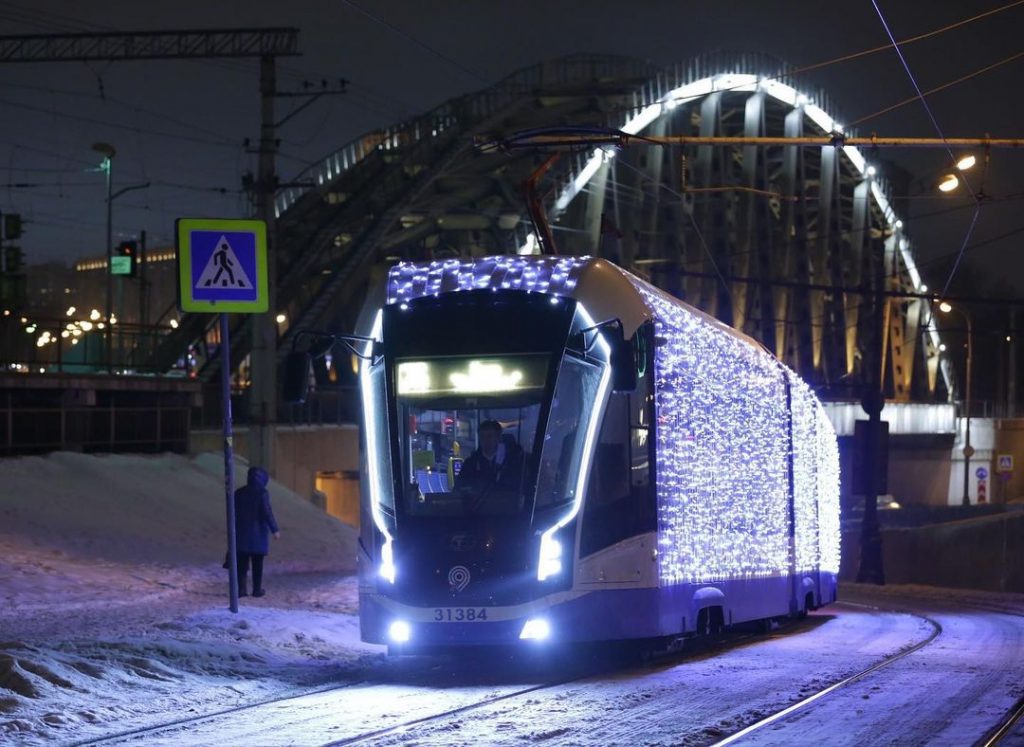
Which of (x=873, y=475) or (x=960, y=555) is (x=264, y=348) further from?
(x=960, y=555)

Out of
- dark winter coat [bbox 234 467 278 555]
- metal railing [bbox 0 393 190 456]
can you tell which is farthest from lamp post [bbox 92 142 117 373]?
dark winter coat [bbox 234 467 278 555]

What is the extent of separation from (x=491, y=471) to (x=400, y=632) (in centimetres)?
141

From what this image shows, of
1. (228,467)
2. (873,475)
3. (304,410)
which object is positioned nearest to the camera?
(228,467)

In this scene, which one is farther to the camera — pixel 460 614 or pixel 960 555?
pixel 960 555

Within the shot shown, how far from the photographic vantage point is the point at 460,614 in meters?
12.9

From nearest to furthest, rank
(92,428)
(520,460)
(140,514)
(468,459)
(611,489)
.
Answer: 1. (520,460)
2. (468,459)
3. (611,489)
4. (140,514)
5. (92,428)

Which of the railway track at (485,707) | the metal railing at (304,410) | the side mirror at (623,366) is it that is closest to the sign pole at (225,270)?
the railway track at (485,707)

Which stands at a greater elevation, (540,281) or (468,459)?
(540,281)

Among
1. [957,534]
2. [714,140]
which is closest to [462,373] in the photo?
[714,140]

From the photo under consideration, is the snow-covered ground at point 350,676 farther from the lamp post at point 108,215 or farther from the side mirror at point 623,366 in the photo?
the lamp post at point 108,215

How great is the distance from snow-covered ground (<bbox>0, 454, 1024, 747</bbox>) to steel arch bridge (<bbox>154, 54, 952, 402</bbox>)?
31051mm

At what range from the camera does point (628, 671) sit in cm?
1410

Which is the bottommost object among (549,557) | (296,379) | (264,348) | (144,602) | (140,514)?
(144,602)

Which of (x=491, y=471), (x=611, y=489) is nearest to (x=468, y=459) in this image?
(x=491, y=471)
